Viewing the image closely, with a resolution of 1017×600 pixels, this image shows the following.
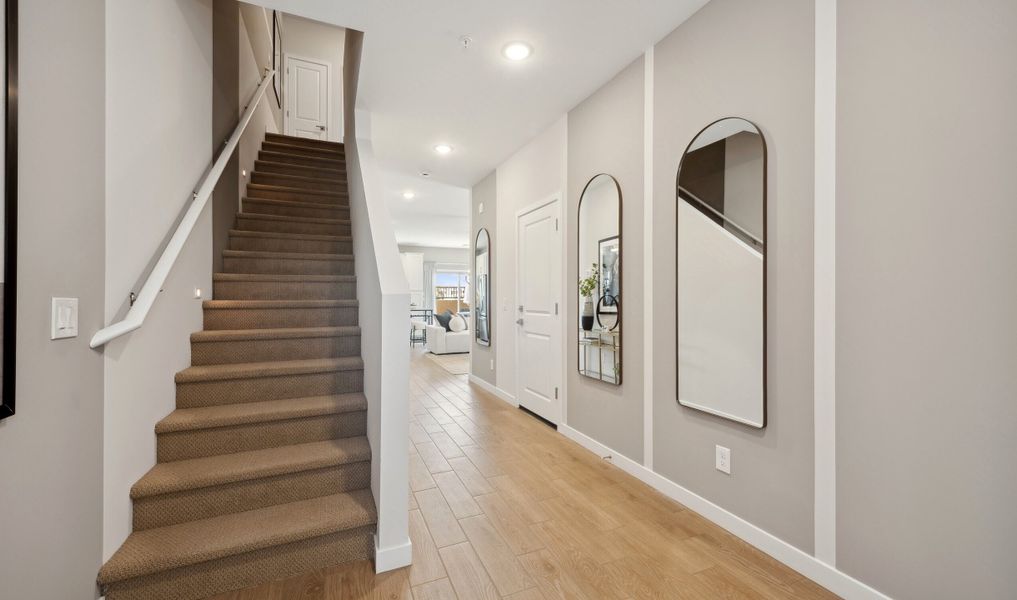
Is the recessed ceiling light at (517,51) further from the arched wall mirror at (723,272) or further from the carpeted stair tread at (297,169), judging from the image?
the carpeted stair tread at (297,169)

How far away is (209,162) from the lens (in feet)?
8.82

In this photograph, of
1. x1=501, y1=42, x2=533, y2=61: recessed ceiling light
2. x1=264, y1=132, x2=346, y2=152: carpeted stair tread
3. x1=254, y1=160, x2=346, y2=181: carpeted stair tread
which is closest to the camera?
x1=501, y1=42, x2=533, y2=61: recessed ceiling light

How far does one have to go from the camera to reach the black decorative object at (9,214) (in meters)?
0.99

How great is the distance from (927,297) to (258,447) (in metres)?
2.74

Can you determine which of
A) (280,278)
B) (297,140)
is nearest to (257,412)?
(280,278)

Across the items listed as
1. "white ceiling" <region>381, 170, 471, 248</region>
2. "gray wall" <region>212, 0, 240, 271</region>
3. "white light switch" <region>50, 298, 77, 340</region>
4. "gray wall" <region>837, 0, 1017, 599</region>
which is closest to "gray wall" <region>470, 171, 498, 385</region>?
"white ceiling" <region>381, 170, 471, 248</region>

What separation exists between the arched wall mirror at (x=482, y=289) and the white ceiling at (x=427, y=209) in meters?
1.08

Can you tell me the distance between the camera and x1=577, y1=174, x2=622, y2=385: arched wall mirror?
2852 millimetres

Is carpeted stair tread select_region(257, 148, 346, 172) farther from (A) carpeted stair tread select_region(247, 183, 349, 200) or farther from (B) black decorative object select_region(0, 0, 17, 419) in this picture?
(B) black decorative object select_region(0, 0, 17, 419)

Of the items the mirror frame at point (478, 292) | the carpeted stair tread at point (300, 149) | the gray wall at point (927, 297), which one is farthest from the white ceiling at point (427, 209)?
the gray wall at point (927, 297)

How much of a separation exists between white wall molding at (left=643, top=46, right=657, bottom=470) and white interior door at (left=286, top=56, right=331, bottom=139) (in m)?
5.64

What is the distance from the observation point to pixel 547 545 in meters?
1.92

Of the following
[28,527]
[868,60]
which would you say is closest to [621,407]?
[868,60]

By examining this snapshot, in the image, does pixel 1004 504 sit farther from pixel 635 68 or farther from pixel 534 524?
pixel 635 68
